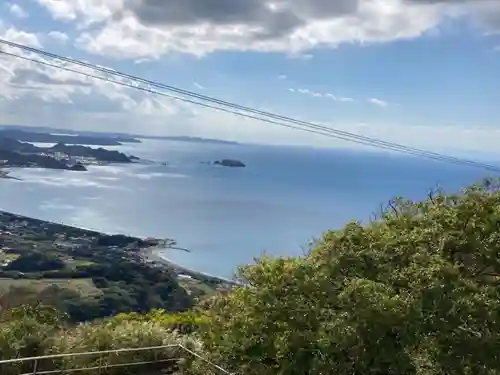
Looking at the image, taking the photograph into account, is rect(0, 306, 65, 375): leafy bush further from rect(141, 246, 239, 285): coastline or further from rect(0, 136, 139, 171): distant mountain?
rect(0, 136, 139, 171): distant mountain

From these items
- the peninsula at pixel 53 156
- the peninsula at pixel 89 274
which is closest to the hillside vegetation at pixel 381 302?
the peninsula at pixel 89 274

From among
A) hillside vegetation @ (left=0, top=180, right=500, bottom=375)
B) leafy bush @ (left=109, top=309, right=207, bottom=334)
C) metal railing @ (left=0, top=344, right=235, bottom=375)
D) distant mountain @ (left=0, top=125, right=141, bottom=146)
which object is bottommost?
distant mountain @ (left=0, top=125, right=141, bottom=146)

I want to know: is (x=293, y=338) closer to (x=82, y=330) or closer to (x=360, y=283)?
(x=360, y=283)

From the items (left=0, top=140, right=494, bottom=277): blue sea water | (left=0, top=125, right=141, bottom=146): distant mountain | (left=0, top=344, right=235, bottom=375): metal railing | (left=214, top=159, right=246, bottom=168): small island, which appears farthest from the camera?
(left=214, top=159, right=246, bottom=168): small island

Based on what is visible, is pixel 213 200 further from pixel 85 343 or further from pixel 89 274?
pixel 85 343

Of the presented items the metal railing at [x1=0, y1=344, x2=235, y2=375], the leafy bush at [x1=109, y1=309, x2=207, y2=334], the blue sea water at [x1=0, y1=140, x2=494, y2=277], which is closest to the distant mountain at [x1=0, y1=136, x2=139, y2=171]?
the blue sea water at [x1=0, y1=140, x2=494, y2=277]

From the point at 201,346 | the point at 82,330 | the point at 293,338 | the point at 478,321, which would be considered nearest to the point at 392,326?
the point at 478,321
